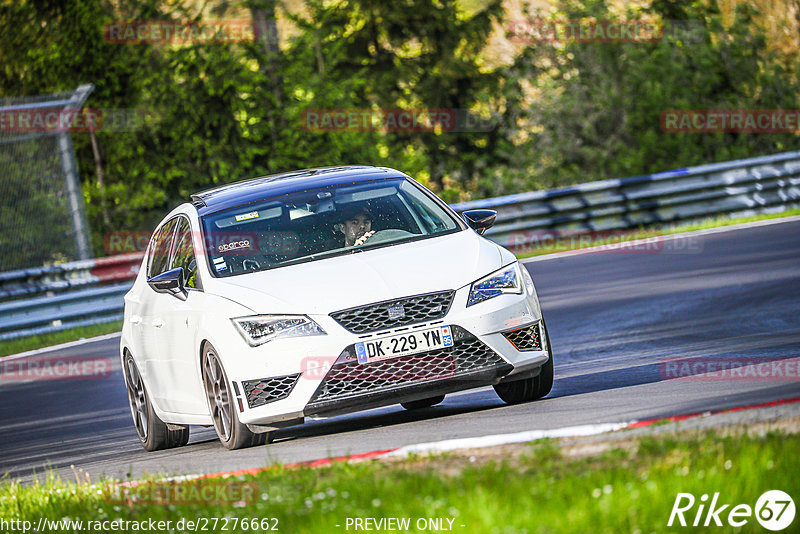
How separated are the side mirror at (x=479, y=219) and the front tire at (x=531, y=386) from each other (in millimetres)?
1097

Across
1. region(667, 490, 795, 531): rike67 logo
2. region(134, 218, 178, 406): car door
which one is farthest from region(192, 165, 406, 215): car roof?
region(667, 490, 795, 531): rike67 logo

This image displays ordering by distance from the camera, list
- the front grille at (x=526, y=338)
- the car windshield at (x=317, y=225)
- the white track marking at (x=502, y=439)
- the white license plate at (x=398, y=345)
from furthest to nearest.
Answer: the car windshield at (x=317, y=225), the front grille at (x=526, y=338), the white license plate at (x=398, y=345), the white track marking at (x=502, y=439)

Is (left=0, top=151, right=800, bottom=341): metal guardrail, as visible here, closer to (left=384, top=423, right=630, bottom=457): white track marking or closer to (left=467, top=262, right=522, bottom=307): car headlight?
(left=467, top=262, right=522, bottom=307): car headlight

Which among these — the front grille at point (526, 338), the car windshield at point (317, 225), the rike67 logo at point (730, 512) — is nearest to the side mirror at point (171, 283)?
the car windshield at point (317, 225)

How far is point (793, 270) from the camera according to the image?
1377 cm

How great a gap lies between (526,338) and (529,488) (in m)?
3.16

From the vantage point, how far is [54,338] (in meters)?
17.4

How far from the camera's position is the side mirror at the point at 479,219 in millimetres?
9102

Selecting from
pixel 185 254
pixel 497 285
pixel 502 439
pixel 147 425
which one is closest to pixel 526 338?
pixel 497 285

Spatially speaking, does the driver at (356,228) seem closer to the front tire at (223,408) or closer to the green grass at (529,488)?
the front tire at (223,408)

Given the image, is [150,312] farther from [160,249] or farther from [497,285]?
[497,285]

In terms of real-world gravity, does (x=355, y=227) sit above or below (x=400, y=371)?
above

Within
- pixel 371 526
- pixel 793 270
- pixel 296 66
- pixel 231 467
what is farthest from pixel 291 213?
pixel 296 66

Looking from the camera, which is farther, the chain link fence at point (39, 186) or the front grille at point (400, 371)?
the chain link fence at point (39, 186)
